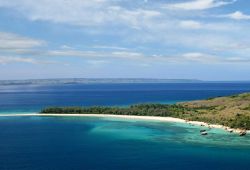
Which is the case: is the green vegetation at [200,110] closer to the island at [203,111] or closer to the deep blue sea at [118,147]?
the island at [203,111]

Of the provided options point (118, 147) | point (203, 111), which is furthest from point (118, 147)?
point (203, 111)

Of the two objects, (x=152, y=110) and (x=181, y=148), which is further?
(x=152, y=110)

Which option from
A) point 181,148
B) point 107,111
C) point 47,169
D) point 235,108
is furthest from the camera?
point 107,111

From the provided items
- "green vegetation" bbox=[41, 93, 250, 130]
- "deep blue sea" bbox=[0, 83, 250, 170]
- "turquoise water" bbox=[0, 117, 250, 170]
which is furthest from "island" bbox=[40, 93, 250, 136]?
"deep blue sea" bbox=[0, 83, 250, 170]

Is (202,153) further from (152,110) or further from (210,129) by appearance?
(152,110)

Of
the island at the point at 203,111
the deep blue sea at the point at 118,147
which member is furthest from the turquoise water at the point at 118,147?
the island at the point at 203,111

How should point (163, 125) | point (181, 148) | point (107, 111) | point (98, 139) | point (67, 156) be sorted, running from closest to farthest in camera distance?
point (67, 156) < point (181, 148) < point (98, 139) < point (163, 125) < point (107, 111)

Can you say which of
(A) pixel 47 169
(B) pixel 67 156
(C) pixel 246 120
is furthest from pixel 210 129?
(A) pixel 47 169
